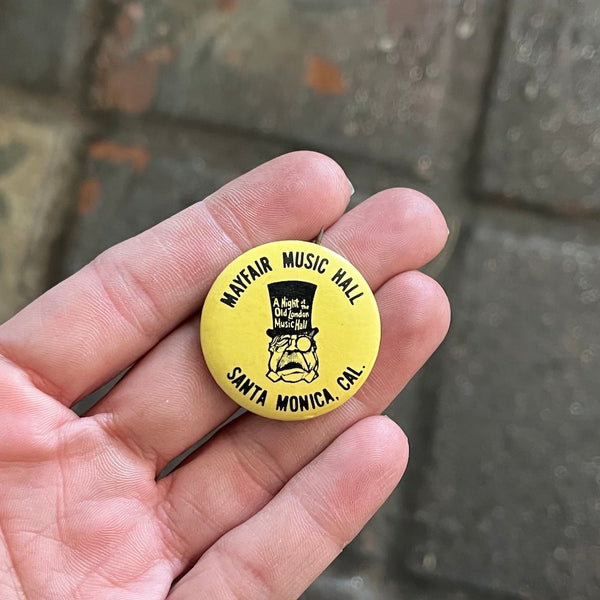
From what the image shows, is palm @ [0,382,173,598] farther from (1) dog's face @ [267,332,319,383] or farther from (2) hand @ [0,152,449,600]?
(1) dog's face @ [267,332,319,383]

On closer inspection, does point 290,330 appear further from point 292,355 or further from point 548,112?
point 548,112

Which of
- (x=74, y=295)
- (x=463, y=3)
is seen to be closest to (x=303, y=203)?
(x=74, y=295)

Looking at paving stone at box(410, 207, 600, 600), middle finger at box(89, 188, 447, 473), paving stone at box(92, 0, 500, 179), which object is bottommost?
paving stone at box(410, 207, 600, 600)

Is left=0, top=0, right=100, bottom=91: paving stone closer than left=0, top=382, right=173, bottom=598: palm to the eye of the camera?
No

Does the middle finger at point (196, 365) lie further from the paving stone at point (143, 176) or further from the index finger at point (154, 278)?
the paving stone at point (143, 176)

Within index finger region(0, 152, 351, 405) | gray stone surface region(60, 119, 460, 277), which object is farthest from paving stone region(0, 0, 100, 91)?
index finger region(0, 152, 351, 405)

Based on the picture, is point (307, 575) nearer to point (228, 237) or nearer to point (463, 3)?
point (228, 237)
